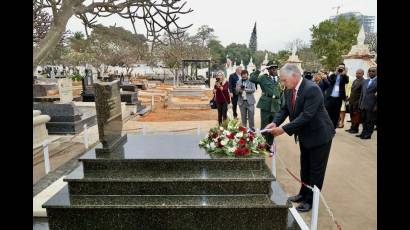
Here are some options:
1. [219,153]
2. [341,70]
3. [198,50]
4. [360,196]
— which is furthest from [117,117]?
[198,50]

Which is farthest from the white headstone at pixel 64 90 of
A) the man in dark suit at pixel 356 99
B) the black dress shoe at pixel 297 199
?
the black dress shoe at pixel 297 199

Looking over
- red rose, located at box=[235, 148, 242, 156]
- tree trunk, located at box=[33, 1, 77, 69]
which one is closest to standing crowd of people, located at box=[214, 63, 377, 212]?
red rose, located at box=[235, 148, 242, 156]

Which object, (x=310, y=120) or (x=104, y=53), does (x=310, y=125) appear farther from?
(x=104, y=53)

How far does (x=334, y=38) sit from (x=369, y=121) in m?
33.1

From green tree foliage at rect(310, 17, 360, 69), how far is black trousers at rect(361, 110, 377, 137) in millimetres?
30479

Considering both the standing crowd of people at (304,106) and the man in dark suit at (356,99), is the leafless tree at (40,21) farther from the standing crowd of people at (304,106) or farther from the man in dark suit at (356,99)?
the man in dark suit at (356,99)

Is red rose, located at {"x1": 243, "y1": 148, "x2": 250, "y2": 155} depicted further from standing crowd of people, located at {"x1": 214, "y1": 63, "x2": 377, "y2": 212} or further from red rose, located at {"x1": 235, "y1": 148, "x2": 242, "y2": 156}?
standing crowd of people, located at {"x1": 214, "y1": 63, "x2": 377, "y2": 212}

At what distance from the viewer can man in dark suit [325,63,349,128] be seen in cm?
898

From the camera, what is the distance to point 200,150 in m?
4.66

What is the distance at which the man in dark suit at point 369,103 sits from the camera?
8469mm

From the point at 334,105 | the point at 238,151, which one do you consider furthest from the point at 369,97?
the point at 238,151

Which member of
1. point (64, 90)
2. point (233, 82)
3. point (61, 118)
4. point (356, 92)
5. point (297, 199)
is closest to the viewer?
point (297, 199)

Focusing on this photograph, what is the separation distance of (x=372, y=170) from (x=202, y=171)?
12.1 feet

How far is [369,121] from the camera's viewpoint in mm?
8711
